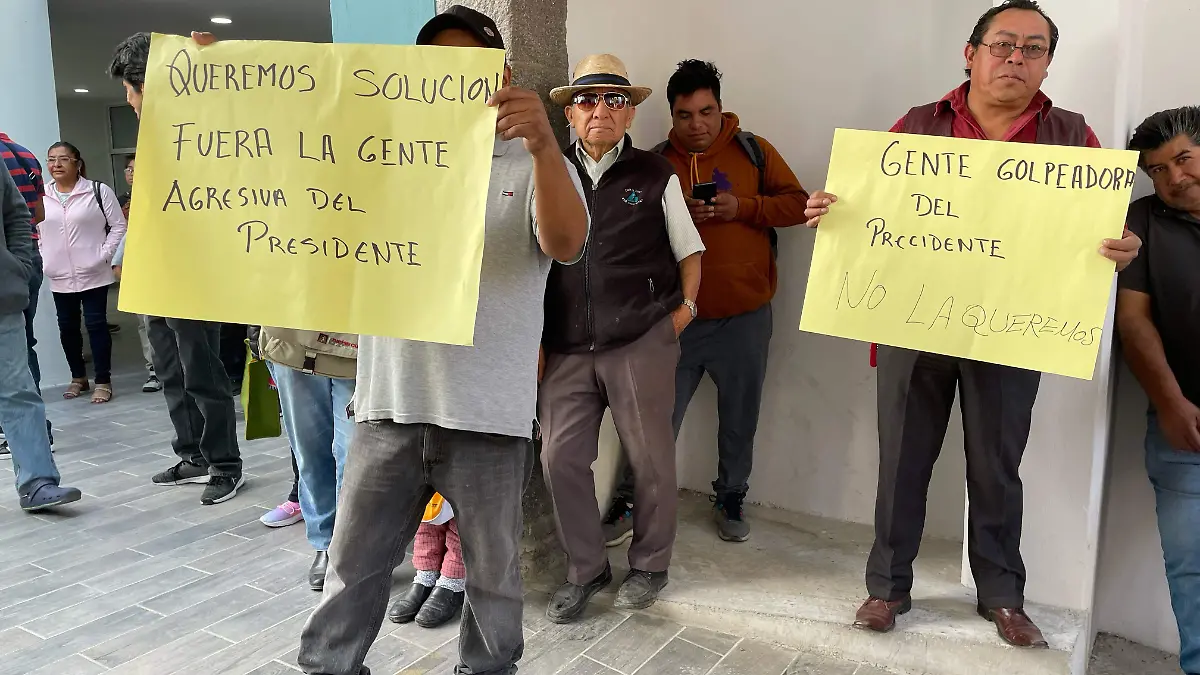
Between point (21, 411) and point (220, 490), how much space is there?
0.95m

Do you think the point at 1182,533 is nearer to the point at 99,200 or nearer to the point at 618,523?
the point at 618,523

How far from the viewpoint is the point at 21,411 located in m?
3.76

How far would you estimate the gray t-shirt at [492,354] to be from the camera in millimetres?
1669

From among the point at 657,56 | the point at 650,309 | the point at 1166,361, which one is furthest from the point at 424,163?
the point at 657,56

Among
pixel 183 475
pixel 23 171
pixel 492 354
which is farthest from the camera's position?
pixel 23 171

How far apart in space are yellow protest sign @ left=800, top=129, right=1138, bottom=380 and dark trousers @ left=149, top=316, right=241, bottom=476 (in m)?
3.14

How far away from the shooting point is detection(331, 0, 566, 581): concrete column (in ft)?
Answer: 8.92

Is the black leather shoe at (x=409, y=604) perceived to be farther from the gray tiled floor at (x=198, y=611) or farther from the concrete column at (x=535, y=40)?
the concrete column at (x=535, y=40)

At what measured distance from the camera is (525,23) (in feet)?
8.99

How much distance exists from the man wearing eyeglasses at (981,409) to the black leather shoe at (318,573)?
1.92 m

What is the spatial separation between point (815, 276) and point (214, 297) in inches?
58.1

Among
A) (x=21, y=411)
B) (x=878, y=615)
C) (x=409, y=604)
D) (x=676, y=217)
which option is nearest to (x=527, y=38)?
(x=676, y=217)

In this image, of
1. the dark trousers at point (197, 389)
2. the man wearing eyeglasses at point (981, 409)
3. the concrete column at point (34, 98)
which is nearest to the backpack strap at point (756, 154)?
the man wearing eyeglasses at point (981, 409)

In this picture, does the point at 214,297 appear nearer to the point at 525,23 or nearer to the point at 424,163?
the point at 424,163
